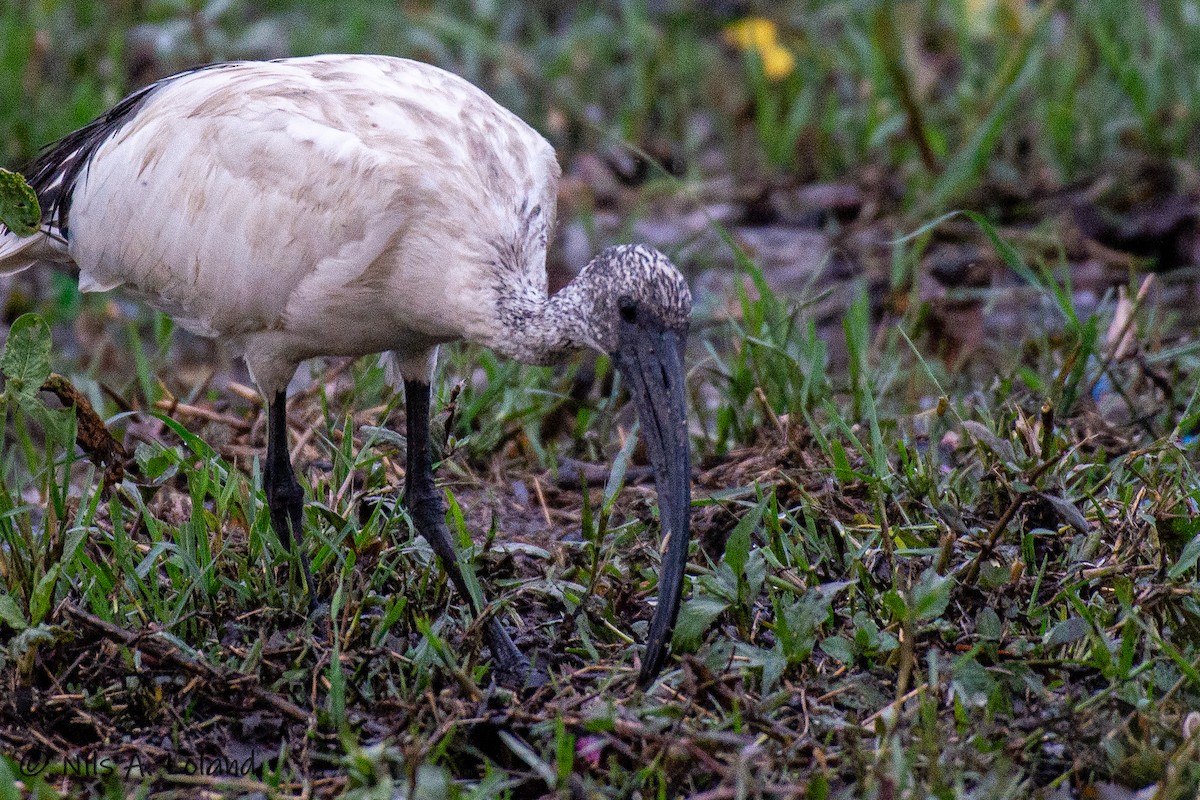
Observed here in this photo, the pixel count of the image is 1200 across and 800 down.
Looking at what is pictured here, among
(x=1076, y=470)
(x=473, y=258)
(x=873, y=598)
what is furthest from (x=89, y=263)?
(x=1076, y=470)

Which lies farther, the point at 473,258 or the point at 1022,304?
the point at 1022,304

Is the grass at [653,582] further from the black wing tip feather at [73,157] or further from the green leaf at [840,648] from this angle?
the black wing tip feather at [73,157]

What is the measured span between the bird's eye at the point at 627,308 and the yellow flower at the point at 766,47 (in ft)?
14.4

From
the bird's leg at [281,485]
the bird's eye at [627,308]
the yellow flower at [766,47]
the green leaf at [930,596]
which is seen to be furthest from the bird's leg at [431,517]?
the yellow flower at [766,47]

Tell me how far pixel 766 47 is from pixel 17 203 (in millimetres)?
4741

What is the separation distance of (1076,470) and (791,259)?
2747 mm

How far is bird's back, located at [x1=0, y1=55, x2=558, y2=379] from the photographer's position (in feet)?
11.4

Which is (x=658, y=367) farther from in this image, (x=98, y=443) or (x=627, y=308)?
(x=98, y=443)

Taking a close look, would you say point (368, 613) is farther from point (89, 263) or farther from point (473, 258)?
point (89, 263)

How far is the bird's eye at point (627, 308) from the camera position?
3256mm

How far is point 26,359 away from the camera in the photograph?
3355 millimetres

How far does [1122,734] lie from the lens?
2.89m

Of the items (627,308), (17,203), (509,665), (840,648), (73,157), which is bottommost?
(509,665)

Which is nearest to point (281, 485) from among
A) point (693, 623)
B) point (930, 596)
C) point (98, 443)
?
point (98, 443)
